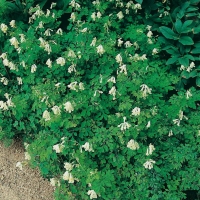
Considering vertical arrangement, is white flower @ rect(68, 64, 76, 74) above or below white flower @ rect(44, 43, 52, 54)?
below

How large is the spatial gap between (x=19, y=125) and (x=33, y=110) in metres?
0.41

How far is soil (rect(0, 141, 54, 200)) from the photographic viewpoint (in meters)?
4.11

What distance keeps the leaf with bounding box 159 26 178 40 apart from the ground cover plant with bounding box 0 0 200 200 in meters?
0.01

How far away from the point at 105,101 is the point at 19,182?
4.59 ft

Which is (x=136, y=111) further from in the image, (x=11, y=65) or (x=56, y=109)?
(x=11, y=65)

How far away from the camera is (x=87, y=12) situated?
4.02 meters

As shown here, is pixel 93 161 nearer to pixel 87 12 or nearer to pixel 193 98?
pixel 193 98

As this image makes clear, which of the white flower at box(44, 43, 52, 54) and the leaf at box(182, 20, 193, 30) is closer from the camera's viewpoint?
the white flower at box(44, 43, 52, 54)

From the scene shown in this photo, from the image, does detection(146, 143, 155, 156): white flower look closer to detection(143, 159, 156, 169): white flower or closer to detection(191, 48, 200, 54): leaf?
detection(143, 159, 156, 169): white flower

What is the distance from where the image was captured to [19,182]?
13.9 ft

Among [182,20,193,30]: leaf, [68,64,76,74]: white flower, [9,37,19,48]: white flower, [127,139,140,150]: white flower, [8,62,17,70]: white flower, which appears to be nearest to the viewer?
[127,139,140,150]: white flower

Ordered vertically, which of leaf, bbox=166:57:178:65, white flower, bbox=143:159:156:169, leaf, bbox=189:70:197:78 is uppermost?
leaf, bbox=166:57:178:65

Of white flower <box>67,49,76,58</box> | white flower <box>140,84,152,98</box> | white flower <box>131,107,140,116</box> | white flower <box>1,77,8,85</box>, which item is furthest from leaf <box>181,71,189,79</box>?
white flower <box>1,77,8,85</box>

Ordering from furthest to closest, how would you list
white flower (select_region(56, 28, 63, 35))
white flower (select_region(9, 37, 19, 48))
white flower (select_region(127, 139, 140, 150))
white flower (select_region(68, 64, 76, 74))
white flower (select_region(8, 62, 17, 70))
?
white flower (select_region(56, 28, 63, 35)) → white flower (select_region(8, 62, 17, 70)) → white flower (select_region(9, 37, 19, 48)) → white flower (select_region(68, 64, 76, 74)) → white flower (select_region(127, 139, 140, 150))
